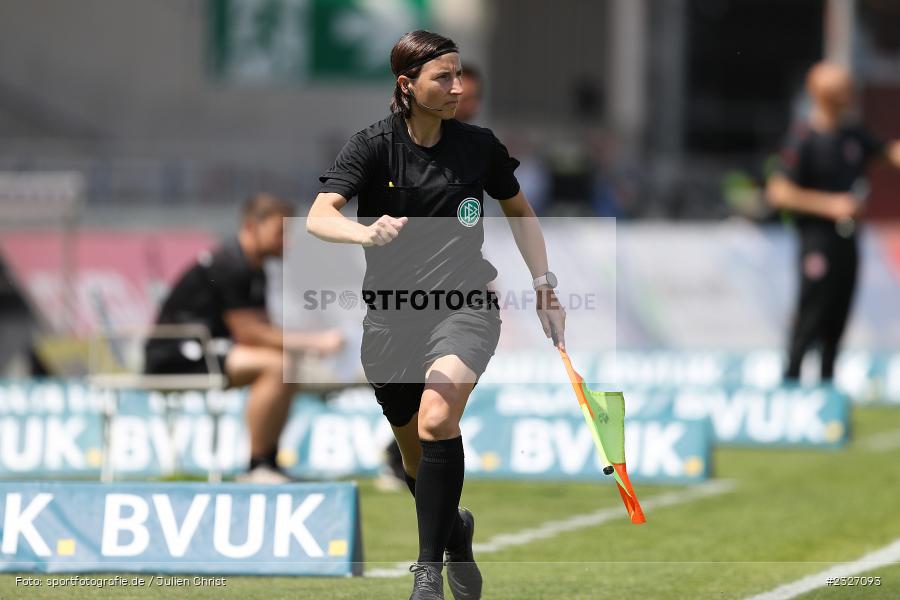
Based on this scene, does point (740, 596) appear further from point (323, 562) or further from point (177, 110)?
point (177, 110)

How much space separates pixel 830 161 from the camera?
39.3ft

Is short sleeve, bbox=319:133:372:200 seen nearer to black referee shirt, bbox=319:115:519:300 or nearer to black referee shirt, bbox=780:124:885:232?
black referee shirt, bbox=319:115:519:300

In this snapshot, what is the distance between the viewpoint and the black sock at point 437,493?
596 cm

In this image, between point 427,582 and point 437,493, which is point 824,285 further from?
point 427,582

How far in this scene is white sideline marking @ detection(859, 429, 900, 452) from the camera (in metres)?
12.3

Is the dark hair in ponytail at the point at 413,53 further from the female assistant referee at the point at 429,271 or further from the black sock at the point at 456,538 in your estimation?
the black sock at the point at 456,538

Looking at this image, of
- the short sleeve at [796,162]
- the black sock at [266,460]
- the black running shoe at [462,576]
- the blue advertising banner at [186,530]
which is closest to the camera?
the black running shoe at [462,576]

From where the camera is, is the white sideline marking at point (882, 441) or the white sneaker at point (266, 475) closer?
the white sneaker at point (266, 475)

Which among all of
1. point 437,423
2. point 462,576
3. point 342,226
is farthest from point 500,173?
point 462,576

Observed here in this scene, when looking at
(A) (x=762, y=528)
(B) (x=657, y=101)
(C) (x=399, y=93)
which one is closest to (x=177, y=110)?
(B) (x=657, y=101)

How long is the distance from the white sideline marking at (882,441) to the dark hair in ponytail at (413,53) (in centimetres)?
710

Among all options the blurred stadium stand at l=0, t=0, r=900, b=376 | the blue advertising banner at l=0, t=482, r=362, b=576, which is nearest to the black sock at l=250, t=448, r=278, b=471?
the blue advertising banner at l=0, t=482, r=362, b=576

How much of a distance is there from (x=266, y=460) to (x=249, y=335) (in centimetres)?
74

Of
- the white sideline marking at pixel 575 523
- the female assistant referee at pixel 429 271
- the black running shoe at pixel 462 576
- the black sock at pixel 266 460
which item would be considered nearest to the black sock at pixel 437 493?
the female assistant referee at pixel 429 271
